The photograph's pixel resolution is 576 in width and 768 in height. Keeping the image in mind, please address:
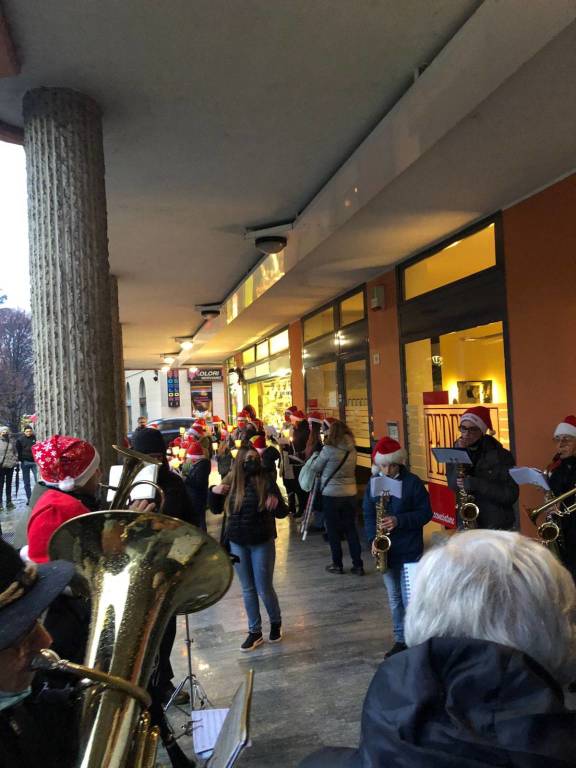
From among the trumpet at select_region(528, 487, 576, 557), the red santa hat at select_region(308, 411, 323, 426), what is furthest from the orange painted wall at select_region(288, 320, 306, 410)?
the trumpet at select_region(528, 487, 576, 557)

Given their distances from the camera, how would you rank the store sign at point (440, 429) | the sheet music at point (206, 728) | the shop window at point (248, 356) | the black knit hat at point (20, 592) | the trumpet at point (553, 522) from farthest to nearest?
the shop window at point (248, 356), the store sign at point (440, 429), the trumpet at point (553, 522), the sheet music at point (206, 728), the black knit hat at point (20, 592)

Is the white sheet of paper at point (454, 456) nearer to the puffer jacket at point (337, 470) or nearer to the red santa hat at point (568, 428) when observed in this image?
the red santa hat at point (568, 428)

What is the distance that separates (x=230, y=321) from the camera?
12172mm

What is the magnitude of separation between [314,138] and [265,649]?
4.20m

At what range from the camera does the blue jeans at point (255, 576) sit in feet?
13.8

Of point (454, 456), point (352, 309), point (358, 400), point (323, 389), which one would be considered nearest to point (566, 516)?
point (454, 456)

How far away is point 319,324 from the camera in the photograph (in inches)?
427

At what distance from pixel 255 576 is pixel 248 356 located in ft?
45.7

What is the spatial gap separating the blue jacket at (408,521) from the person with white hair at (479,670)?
2.96 meters

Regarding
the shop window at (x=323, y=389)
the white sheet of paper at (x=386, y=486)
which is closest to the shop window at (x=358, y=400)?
the shop window at (x=323, y=389)

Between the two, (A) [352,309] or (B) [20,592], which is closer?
(B) [20,592]

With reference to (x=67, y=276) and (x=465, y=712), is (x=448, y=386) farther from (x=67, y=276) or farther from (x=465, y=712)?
(x=465, y=712)

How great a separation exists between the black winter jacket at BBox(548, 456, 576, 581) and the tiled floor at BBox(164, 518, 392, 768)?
1452 mm

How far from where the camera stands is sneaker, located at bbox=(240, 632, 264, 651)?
416 cm
